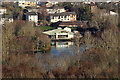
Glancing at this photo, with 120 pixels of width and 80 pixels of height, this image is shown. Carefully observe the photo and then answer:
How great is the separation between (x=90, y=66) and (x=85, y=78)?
0.73 feet

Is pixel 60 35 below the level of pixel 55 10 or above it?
below

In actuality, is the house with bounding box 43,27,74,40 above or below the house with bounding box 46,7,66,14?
below

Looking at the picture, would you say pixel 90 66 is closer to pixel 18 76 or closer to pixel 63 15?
pixel 18 76

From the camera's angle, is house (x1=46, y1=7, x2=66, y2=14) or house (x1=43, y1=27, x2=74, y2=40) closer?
house (x1=43, y1=27, x2=74, y2=40)

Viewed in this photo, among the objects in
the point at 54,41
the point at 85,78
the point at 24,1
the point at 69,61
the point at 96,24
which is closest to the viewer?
the point at 85,78

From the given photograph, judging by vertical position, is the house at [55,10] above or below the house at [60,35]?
above

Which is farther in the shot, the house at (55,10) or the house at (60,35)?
the house at (55,10)

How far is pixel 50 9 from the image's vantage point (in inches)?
490

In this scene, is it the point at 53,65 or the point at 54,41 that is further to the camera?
the point at 54,41

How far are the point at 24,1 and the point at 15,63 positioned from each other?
11232mm

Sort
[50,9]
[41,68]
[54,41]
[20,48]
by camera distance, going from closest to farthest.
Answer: [41,68]
[20,48]
[54,41]
[50,9]

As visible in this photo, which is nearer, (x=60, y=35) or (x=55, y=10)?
(x=60, y=35)

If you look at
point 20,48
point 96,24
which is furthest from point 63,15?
point 20,48

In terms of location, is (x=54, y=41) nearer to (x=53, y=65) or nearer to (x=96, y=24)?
(x=96, y=24)
